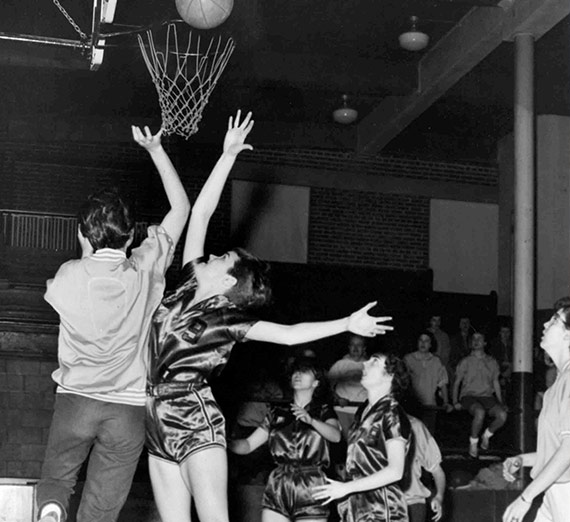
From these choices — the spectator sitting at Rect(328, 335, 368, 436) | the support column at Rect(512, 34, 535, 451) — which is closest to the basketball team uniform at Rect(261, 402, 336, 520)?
→ the spectator sitting at Rect(328, 335, 368, 436)

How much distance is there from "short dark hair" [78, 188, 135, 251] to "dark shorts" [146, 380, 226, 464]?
0.82 metres

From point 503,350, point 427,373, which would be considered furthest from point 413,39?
point 503,350

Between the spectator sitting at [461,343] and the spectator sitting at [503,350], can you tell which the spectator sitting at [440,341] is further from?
the spectator sitting at [503,350]

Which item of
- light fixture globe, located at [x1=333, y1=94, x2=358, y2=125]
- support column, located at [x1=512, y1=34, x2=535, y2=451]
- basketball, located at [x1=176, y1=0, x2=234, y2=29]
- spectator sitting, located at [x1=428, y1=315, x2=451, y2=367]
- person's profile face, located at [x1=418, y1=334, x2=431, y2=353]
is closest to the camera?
basketball, located at [x1=176, y1=0, x2=234, y2=29]

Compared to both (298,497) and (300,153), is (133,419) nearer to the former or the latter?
(298,497)

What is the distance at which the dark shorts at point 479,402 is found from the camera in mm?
13312

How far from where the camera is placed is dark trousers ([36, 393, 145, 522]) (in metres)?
4.35

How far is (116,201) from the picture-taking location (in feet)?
14.5

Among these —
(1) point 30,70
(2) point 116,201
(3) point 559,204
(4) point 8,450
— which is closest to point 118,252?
(2) point 116,201

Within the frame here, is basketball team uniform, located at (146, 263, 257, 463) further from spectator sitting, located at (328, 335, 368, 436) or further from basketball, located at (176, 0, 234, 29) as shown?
spectator sitting, located at (328, 335, 368, 436)

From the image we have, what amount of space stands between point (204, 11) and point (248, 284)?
16.2ft

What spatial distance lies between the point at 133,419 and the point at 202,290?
2.36ft

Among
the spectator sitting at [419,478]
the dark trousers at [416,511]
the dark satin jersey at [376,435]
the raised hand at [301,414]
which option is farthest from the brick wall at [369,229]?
the dark satin jersey at [376,435]

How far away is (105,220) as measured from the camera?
173 inches
